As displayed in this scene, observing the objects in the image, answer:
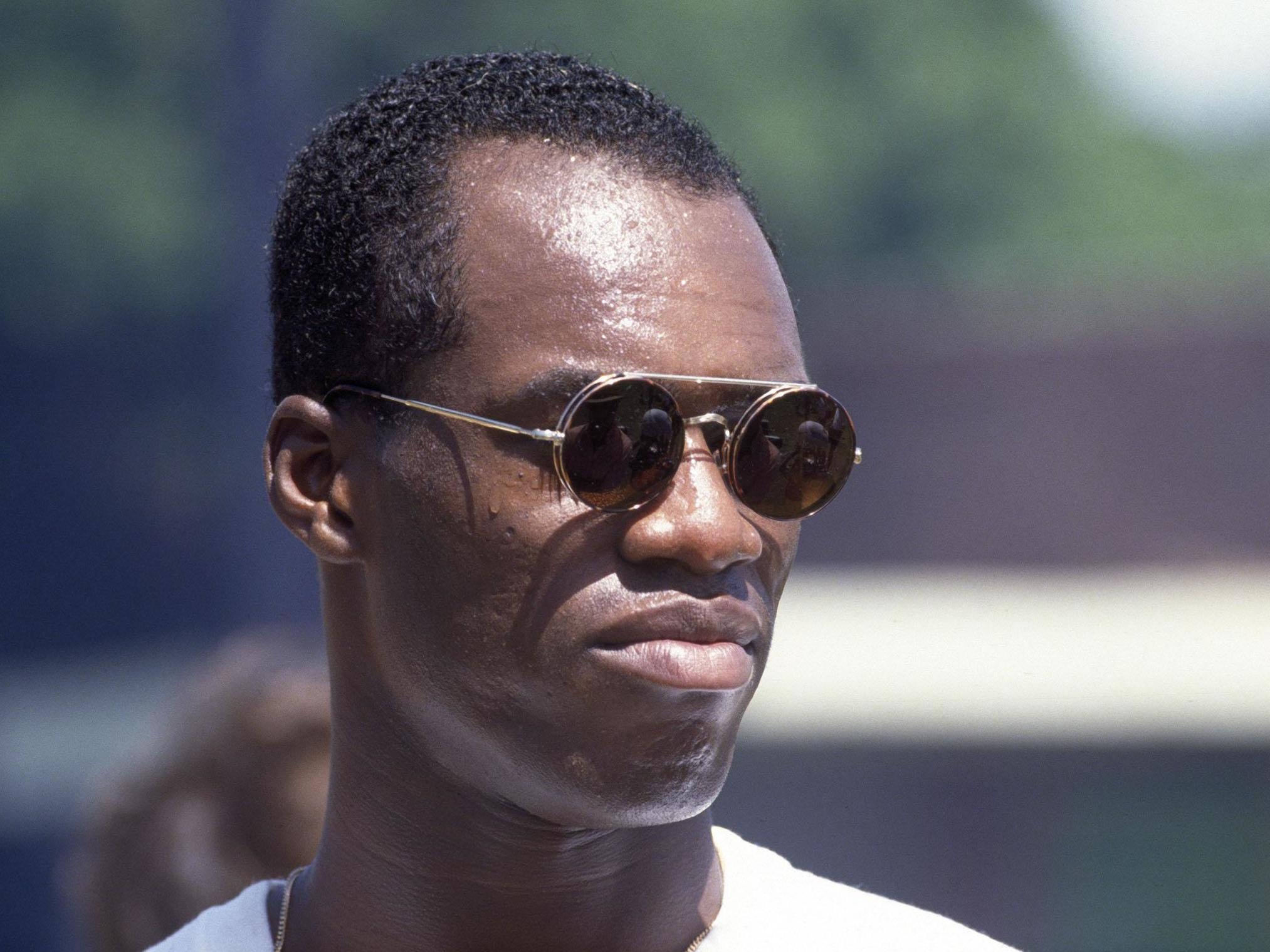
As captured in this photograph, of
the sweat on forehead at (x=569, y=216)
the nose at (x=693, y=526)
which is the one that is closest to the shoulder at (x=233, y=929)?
the nose at (x=693, y=526)

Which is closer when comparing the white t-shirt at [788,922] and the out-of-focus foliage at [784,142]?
the white t-shirt at [788,922]

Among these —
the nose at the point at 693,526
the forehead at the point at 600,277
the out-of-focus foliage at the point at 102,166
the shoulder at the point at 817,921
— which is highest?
the out-of-focus foliage at the point at 102,166

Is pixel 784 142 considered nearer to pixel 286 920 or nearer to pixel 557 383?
pixel 286 920

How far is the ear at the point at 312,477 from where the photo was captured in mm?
2434

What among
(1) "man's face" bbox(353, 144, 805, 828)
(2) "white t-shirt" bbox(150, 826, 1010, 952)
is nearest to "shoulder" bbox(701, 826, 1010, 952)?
(2) "white t-shirt" bbox(150, 826, 1010, 952)

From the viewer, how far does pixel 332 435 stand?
245 cm

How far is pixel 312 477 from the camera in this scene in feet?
8.14

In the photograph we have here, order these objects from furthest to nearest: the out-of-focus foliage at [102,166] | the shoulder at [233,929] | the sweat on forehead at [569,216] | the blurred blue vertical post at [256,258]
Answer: the out-of-focus foliage at [102,166] → the blurred blue vertical post at [256,258] → the shoulder at [233,929] → the sweat on forehead at [569,216]

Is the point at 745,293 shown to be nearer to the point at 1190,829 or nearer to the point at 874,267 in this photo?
the point at 1190,829

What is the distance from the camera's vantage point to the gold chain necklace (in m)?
2.46

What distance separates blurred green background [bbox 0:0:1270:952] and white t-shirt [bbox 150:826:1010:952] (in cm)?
407

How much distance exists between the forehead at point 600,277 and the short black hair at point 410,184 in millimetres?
38

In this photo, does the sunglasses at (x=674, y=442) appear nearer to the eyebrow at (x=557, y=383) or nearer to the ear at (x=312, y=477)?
the eyebrow at (x=557, y=383)

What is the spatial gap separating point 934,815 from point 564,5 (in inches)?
535
